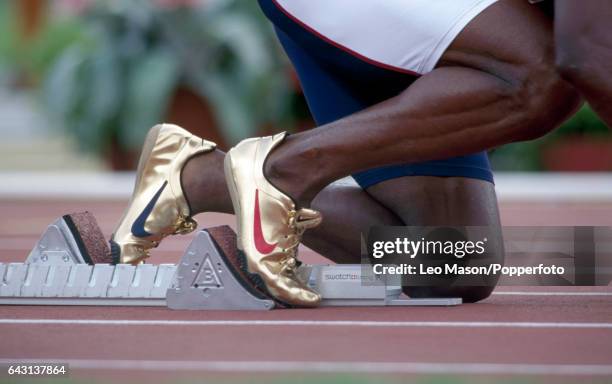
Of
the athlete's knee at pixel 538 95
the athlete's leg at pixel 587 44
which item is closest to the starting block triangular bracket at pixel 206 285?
the athlete's knee at pixel 538 95

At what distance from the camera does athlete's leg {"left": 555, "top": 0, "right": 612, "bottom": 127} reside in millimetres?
2926

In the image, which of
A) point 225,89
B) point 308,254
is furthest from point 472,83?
point 225,89

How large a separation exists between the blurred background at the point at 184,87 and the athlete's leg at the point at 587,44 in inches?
404

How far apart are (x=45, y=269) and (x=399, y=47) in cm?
113

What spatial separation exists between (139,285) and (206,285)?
215 mm

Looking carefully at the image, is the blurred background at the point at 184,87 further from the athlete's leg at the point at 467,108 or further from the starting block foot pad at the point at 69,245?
the athlete's leg at the point at 467,108

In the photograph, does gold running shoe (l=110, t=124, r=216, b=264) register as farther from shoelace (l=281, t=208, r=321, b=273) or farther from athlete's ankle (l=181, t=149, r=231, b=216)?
shoelace (l=281, t=208, r=321, b=273)

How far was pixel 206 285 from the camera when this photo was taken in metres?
3.35

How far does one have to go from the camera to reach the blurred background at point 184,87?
1334cm

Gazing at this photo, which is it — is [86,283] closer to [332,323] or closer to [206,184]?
[206,184]

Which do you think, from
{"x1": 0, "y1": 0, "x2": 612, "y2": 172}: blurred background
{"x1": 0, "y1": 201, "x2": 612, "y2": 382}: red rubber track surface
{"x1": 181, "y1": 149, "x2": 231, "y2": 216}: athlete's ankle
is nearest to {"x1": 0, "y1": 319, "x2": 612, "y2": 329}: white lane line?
{"x1": 0, "y1": 201, "x2": 612, "y2": 382}: red rubber track surface

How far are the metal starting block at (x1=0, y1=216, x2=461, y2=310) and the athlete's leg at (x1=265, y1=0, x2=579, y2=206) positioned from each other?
334 millimetres

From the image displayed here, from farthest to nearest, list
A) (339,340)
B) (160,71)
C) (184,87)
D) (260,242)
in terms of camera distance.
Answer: (184,87)
(160,71)
(260,242)
(339,340)

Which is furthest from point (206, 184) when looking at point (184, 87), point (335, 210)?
point (184, 87)
